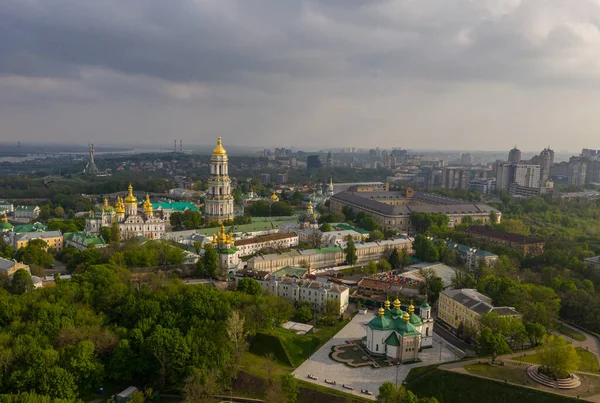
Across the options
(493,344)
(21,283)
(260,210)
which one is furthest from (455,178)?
(21,283)

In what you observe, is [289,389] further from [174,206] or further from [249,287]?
[174,206]

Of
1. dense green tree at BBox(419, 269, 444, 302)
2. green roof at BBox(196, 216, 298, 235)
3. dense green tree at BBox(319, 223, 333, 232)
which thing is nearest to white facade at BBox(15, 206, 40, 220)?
green roof at BBox(196, 216, 298, 235)

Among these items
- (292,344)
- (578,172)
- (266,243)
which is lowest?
(292,344)

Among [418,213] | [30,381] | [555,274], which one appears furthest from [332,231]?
[30,381]

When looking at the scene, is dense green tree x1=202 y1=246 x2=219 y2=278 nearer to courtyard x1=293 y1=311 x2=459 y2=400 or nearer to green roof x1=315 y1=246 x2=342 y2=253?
green roof x1=315 y1=246 x2=342 y2=253

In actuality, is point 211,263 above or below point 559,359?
above

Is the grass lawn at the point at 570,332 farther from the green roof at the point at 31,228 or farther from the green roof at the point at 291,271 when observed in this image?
the green roof at the point at 31,228
